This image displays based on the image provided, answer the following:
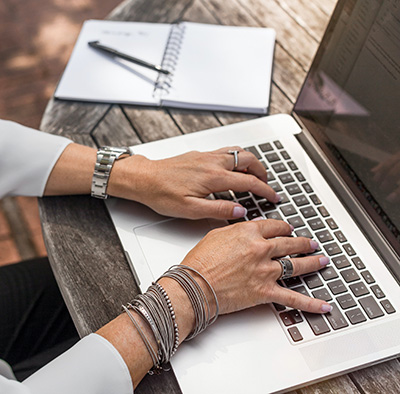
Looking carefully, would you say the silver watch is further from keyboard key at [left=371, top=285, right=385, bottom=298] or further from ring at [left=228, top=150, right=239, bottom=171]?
keyboard key at [left=371, top=285, right=385, bottom=298]

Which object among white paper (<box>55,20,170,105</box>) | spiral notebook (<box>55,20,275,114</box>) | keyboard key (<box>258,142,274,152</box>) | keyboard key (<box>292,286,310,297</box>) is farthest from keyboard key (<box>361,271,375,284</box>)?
white paper (<box>55,20,170,105</box>)

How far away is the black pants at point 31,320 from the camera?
0.94m

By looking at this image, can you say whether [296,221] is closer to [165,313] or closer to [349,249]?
[349,249]

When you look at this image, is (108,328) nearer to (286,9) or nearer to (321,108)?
(321,108)

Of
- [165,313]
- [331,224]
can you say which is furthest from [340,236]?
[165,313]

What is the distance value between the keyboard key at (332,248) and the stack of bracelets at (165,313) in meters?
0.22

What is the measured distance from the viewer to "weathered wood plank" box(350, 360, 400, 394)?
2.26 feet

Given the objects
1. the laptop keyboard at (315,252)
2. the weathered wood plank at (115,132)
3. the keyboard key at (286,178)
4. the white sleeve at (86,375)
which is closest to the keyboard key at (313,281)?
the laptop keyboard at (315,252)

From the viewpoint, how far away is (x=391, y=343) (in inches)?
27.6

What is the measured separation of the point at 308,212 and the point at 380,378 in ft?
0.96

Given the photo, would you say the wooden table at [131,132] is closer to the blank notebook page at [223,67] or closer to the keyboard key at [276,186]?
the blank notebook page at [223,67]

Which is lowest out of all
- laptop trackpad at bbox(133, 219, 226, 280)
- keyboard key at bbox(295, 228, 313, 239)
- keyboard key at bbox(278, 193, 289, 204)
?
laptop trackpad at bbox(133, 219, 226, 280)

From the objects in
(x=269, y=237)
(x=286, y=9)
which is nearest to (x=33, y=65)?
(x=286, y=9)

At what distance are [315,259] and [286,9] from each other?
756 millimetres
